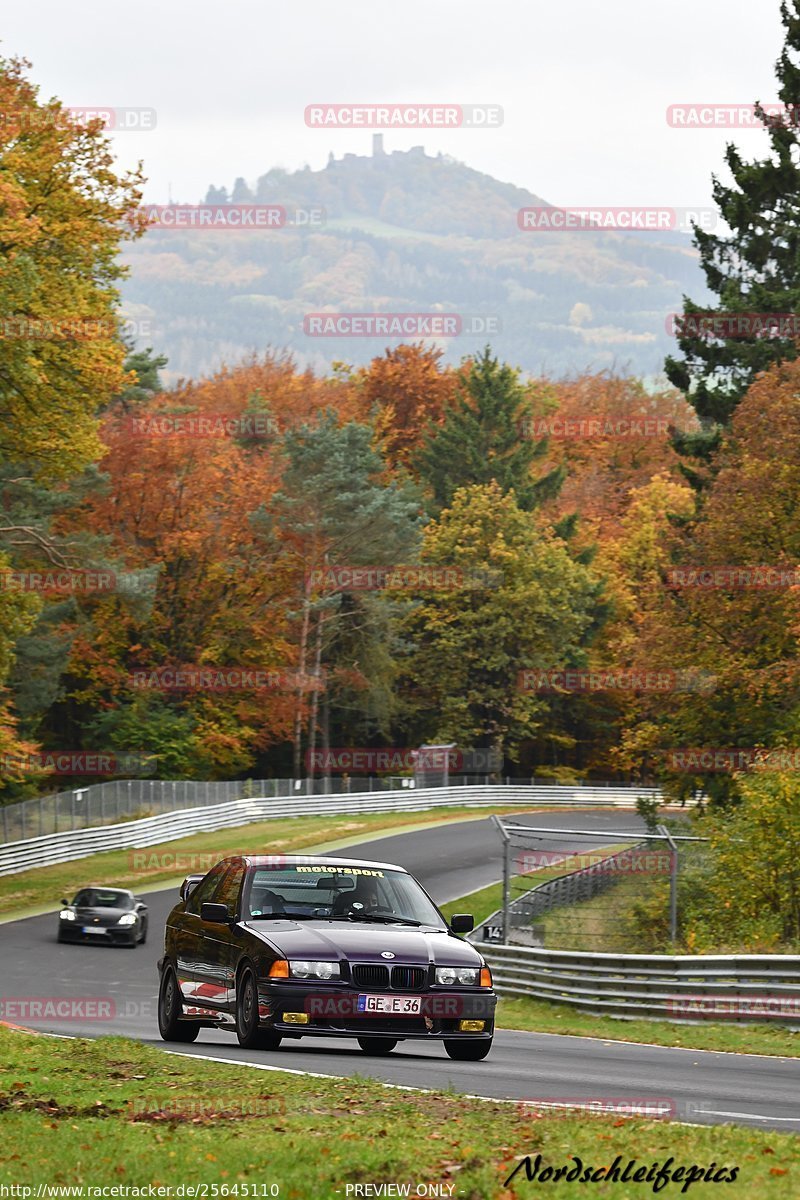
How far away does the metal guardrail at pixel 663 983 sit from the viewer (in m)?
20.1

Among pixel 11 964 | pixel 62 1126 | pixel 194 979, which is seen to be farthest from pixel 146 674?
pixel 62 1126

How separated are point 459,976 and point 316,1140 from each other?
5.08 m

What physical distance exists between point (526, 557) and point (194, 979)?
69.9m

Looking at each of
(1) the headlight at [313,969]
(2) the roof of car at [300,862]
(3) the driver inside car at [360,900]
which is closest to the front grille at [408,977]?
(1) the headlight at [313,969]

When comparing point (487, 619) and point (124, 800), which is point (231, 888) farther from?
point (487, 619)

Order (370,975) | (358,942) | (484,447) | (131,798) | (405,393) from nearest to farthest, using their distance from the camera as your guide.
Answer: (370,975) < (358,942) < (131,798) < (484,447) < (405,393)

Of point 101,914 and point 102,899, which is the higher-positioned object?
point 102,899

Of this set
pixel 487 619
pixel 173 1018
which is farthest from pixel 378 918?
pixel 487 619

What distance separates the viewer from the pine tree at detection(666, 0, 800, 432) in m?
48.2

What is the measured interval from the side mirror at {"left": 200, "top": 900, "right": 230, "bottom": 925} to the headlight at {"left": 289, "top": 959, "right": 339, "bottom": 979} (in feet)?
3.22

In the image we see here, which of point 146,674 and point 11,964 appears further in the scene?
point 146,674

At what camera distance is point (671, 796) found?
1625 inches

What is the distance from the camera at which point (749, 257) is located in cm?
4953

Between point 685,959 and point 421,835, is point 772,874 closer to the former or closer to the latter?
point 685,959
